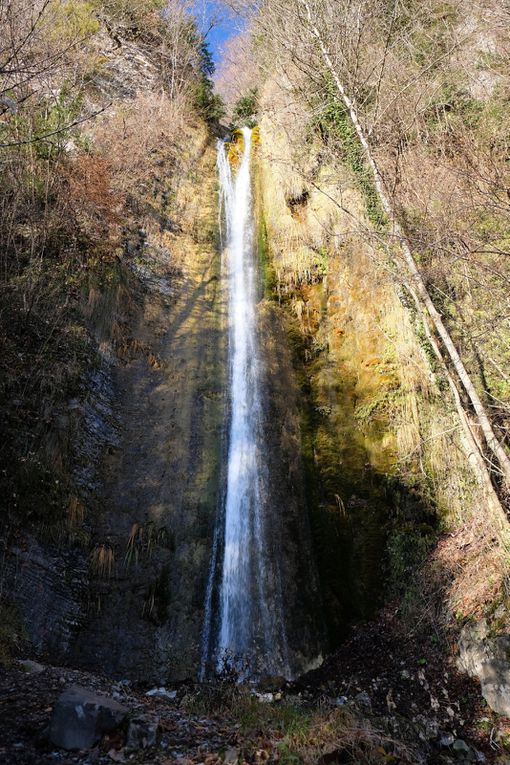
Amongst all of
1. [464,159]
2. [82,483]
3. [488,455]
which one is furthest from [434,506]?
[464,159]

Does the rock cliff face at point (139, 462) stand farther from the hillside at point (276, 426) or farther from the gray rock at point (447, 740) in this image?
the gray rock at point (447, 740)

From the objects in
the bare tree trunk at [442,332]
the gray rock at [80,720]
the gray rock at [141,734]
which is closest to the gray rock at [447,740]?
the gray rock at [141,734]

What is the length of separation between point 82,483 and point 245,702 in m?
4.67

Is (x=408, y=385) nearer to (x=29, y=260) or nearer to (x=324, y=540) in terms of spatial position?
(x=324, y=540)

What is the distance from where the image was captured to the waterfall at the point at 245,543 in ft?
24.1

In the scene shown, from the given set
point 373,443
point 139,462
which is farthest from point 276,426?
point 139,462

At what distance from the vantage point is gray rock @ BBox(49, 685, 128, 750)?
151 inches

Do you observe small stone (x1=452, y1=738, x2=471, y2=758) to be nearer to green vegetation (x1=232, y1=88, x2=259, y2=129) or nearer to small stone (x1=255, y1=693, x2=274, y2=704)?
small stone (x1=255, y1=693, x2=274, y2=704)

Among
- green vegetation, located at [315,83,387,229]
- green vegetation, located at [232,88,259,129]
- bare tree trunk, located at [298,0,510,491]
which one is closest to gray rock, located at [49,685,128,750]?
bare tree trunk, located at [298,0,510,491]

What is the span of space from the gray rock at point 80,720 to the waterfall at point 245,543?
11.2 ft

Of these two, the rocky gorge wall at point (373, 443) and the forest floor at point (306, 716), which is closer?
the forest floor at point (306, 716)

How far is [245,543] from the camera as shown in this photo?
8.48 m

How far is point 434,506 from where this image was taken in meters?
8.28

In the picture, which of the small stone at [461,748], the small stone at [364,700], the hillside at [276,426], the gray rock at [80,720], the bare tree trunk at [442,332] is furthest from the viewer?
the bare tree trunk at [442,332]
